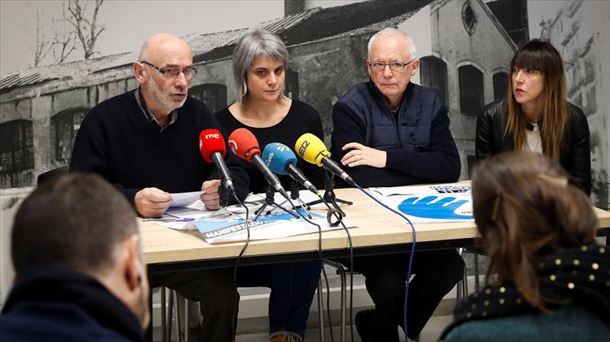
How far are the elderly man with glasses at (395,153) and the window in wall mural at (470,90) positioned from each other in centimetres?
80

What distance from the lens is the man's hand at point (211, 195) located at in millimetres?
2672

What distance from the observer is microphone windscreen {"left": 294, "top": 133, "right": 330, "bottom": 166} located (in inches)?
100

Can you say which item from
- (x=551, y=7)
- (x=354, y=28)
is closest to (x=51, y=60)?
(x=354, y=28)

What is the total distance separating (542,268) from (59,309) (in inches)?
31.8

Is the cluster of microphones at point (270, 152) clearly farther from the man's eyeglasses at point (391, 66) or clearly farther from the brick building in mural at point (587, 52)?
the brick building in mural at point (587, 52)

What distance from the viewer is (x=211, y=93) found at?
400 centimetres

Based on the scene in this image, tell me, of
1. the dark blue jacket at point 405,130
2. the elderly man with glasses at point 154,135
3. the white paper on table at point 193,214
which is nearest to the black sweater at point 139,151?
the elderly man with glasses at point 154,135

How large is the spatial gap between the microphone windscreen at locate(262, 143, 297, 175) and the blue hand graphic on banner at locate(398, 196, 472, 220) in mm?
448

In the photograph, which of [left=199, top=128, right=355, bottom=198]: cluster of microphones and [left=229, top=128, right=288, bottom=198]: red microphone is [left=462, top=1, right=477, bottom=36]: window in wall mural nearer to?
[left=199, top=128, right=355, bottom=198]: cluster of microphones

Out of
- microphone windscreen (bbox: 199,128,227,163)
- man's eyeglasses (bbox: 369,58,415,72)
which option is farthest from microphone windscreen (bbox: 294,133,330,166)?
man's eyeglasses (bbox: 369,58,415,72)

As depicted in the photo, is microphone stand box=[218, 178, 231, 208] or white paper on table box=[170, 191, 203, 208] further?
white paper on table box=[170, 191, 203, 208]

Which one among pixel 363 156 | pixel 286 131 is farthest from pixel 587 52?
pixel 286 131

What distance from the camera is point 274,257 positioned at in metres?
2.25

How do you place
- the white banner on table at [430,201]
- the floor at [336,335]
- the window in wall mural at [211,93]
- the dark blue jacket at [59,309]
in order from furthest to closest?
1. the window in wall mural at [211,93]
2. the floor at [336,335]
3. the white banner on table at [430,201]
4. the dark blue jacket at [59,309]
